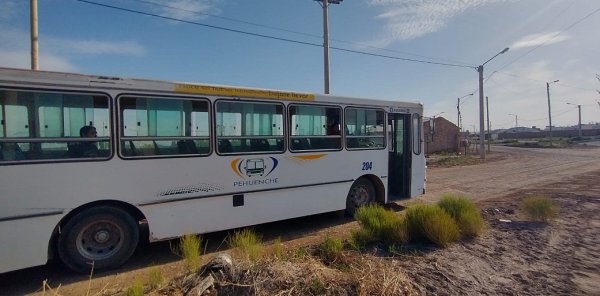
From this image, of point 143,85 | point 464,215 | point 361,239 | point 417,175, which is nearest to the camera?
point 143,85

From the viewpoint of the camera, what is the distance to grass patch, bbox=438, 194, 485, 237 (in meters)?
5.83

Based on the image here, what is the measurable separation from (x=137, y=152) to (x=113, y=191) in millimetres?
617

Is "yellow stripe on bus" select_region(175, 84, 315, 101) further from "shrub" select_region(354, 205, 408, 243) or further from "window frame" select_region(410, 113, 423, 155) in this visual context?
"window frame" select_region(410, 113, 423, 155)

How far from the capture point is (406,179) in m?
8.66

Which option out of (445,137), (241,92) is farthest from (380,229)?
(445,137)

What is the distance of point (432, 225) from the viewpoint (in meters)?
5.36

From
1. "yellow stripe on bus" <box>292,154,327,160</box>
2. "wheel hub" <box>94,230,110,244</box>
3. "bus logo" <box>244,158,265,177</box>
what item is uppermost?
"yellow stripe on bus" <box>292,154,327,160</box>

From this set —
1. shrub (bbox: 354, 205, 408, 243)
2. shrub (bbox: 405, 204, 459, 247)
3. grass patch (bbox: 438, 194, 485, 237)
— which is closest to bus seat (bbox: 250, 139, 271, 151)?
shrub (bbox: 354, 205, 408, 243)

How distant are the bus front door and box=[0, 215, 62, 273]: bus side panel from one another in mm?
6658

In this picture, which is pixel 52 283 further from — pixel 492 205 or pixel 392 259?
pixel 492 205

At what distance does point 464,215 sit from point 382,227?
1.52 metres

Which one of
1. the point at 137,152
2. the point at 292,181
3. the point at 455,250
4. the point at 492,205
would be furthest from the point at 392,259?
the point at 492,205

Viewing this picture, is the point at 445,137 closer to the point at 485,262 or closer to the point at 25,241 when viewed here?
the point at 485,262

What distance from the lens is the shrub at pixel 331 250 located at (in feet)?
15.1
